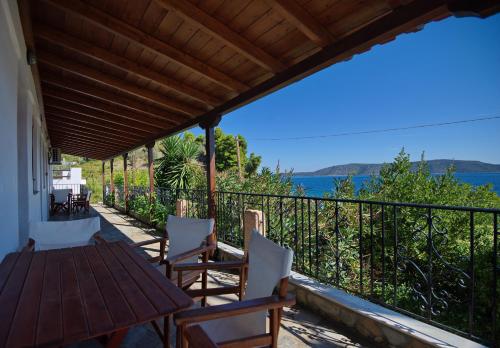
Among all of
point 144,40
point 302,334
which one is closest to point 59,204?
point 144,40

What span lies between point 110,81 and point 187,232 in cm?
221

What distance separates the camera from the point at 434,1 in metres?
1.58

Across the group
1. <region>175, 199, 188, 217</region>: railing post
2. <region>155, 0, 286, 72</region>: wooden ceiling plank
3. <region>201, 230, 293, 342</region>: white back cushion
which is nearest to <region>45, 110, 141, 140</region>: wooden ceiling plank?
<region>175, 199, 188, 217</region>: railing post

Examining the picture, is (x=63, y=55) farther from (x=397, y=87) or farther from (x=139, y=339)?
(x=397, y=87)

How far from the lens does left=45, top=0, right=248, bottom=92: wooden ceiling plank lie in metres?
2.31

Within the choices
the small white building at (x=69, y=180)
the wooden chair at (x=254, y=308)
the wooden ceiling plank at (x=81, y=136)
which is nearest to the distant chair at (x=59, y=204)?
the wooden ceiling plank at (x=81, y=136)

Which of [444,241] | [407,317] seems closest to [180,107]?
[407,317]

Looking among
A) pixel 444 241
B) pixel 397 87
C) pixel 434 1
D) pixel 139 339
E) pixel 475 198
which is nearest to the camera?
pixel 434 1

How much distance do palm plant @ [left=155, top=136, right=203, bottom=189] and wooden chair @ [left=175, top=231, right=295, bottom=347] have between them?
6845 mm

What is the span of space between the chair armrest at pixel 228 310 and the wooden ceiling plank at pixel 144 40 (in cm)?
233

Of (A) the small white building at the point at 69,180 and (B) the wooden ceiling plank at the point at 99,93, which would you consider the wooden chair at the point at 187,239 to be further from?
(A) the small white building at the point at 69,180

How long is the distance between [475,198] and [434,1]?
5.16m

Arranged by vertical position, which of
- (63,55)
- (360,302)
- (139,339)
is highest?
(63,55)

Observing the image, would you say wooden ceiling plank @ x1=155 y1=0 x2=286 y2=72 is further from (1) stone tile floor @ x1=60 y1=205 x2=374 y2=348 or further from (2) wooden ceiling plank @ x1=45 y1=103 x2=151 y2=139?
(2) wooden ceiling plank @ x1=45 y1=103 x2=151 y2=139
